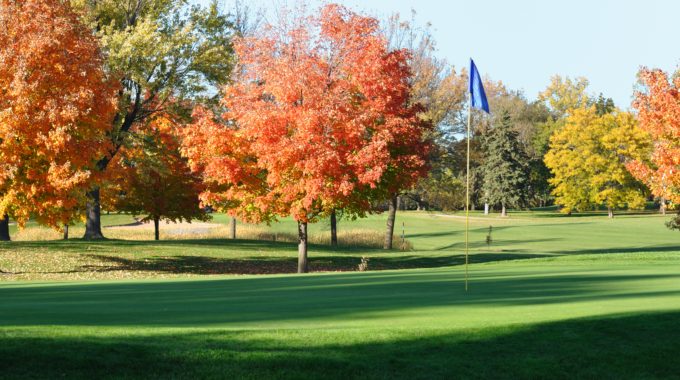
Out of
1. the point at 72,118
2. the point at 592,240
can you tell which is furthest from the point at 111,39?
the point at 592,240

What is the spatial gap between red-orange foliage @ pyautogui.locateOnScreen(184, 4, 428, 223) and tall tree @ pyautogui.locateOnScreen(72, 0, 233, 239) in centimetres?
499

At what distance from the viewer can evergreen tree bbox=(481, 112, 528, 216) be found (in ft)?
303

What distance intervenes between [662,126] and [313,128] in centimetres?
1541


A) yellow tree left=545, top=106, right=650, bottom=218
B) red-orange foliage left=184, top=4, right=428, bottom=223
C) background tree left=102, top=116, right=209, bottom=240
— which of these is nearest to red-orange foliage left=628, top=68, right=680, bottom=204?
red-orange foliage left=184, top=4, right=428, bottom=223

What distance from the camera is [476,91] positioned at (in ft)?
56.9

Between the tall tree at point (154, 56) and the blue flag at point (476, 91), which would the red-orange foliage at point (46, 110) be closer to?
the tall tree at point (154, 56)

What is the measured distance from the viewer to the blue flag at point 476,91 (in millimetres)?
17016

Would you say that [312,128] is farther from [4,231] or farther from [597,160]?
[597,160]

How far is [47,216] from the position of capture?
28641mm

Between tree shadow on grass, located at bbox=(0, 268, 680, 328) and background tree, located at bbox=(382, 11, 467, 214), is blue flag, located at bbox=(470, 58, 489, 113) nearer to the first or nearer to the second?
tree shadow on grass, located at bbox=(0, 268, 680, 328)

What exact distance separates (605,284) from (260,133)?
1452 centimetres

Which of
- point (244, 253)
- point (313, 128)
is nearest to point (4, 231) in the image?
point (244, 253)

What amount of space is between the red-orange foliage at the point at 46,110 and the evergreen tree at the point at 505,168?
2691 inches

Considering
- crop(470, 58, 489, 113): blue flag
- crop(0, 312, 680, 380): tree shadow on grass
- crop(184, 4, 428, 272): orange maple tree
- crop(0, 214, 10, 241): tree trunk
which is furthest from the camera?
crop(0, 214, 10, 241): tree trunk
